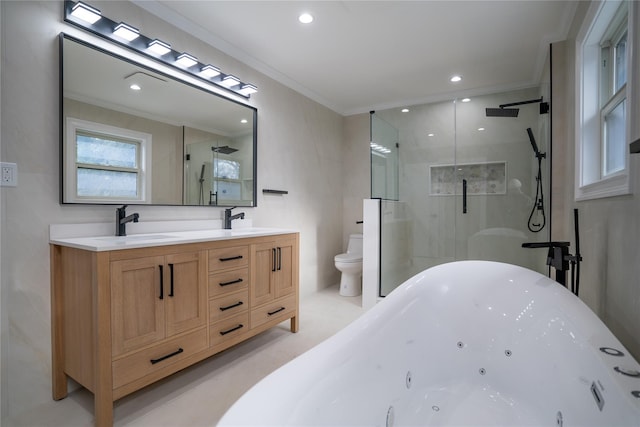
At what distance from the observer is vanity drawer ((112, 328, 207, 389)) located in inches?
60.4

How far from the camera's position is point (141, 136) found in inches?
81.0

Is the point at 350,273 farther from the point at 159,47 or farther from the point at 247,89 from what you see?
the point at 159,47

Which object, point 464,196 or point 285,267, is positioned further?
point 464,196

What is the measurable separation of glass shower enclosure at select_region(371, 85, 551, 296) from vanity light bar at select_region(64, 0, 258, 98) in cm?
167

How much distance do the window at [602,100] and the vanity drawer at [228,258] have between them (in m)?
2.07

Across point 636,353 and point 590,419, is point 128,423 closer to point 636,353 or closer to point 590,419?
point 590,419

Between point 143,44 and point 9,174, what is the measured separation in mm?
1127

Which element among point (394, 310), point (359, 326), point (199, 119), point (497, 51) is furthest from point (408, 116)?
point (359, 326)

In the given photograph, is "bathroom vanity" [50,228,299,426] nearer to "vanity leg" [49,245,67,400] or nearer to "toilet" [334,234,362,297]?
"vanity leg" [49,245,67,400]

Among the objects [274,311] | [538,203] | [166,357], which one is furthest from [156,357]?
[538,203]

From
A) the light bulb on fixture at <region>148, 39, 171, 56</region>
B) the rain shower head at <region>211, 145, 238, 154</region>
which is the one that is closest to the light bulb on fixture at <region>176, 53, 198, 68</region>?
the light bulb on fixture at <region>148, 39, 171, 56</region>

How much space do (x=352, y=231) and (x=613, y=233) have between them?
Answer: 3.09 meters

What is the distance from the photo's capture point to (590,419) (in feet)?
3.35

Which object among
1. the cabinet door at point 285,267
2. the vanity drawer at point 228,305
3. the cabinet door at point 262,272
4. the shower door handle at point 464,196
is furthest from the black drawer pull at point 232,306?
the shower door handle at point 464,196
